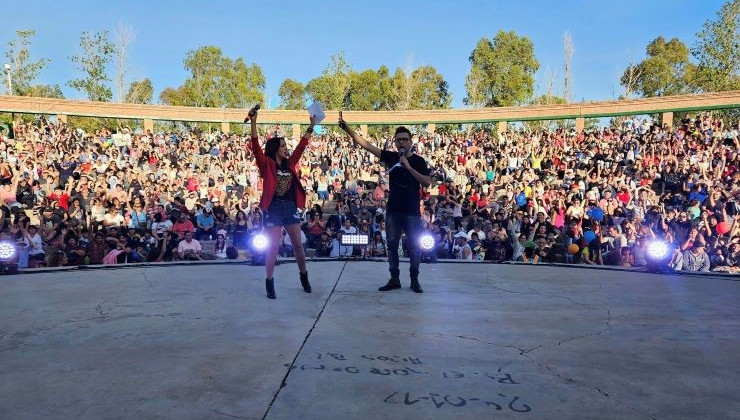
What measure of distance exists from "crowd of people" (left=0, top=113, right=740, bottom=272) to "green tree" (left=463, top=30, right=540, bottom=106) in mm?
26860

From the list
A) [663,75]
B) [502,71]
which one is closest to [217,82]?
[502,71]

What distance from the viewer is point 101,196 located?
13938 millimetres

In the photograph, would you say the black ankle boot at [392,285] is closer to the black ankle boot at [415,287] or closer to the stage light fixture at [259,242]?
the black ankle boot at [415,287]

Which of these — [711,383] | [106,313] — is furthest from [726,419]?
[106,313]

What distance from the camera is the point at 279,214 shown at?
18.4ft

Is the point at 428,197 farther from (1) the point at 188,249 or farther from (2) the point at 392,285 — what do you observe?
(2) the point at 392,285

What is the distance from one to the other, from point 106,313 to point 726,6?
4109cm

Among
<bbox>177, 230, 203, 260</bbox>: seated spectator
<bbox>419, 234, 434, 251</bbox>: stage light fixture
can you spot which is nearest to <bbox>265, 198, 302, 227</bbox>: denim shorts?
<bbox>419, 234, 434, 251</bbox>: stage light fixture

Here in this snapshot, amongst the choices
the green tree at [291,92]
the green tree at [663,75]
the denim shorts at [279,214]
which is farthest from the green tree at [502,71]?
the denim shorts at [279,214]

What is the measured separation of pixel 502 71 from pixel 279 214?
5104cm

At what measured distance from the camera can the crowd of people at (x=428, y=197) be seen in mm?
10383

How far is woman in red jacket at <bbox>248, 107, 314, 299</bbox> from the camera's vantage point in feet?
18.1

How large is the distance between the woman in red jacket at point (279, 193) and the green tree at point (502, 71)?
47.5 metres

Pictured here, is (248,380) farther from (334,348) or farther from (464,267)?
(464,267)
